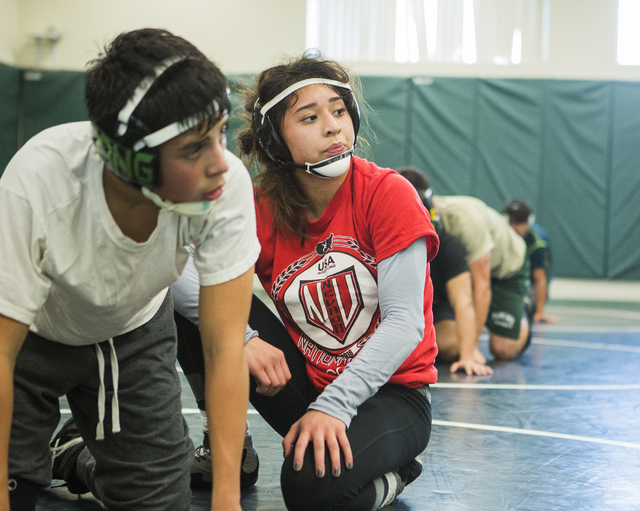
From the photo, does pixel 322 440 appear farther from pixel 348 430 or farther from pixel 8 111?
pixel 8 111

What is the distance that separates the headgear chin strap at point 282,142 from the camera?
6.34 feet

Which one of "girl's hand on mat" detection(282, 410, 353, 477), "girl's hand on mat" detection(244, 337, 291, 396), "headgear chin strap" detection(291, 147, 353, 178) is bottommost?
"girl's hand on mat" detection(282, 410, 353, 477)

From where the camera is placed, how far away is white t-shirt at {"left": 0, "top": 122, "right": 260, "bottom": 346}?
1.32m

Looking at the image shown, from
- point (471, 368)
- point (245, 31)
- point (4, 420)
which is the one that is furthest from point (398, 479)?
point (245, 31)

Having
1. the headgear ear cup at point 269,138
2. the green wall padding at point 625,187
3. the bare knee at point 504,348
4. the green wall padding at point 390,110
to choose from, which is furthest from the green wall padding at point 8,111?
the green wall padding at point 625,187

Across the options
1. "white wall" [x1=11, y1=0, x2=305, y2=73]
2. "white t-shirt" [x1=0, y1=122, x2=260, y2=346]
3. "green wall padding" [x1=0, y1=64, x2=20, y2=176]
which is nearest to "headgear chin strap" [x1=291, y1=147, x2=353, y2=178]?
"white t-shirt" [x1=0, y1=122, x2=260, y2=346]

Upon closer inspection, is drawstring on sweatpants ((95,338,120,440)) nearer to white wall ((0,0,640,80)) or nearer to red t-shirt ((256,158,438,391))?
red t-shirt ((256,158,438,391))

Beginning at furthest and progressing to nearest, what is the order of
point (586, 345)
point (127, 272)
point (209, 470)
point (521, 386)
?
point (586, 345), point (521, 386), point (209, 470), point (127, 272)

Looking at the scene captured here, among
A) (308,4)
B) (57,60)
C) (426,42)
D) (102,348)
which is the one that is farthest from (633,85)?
(102,348)

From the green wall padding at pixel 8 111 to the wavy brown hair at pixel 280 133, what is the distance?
842 centimetres

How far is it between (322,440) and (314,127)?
896 millimetres

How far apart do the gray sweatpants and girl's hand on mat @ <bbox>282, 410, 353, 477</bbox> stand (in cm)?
37

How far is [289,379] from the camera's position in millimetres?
2004

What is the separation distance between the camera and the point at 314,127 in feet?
6.40
